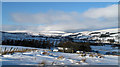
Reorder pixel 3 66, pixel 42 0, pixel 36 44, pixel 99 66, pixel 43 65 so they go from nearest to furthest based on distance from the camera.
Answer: pixel 3 66 → pixel 43 65 → pixel 99 66 → pixel 42 0 → pixel 36 44

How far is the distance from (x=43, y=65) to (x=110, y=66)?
67.9 inches

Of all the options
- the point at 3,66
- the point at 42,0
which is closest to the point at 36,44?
the point at 42,0

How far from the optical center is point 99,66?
276 centimetres

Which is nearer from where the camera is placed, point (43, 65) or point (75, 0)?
point (43, 65)

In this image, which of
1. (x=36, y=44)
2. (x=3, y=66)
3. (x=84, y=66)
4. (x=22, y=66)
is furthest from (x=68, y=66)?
(x=36, y=44)

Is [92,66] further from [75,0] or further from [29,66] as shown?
[75,0]

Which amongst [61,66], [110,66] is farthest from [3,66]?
[110,66]

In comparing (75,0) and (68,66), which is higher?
(75,0)

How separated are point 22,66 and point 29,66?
0.50 ft

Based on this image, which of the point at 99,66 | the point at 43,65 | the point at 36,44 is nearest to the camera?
the point at 43,65

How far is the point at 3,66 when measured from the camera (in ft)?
7.94

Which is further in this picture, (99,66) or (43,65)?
(99,66)

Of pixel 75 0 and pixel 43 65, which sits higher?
pixel 75 0

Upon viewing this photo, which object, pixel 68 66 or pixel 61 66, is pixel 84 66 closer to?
pixel 68 66
